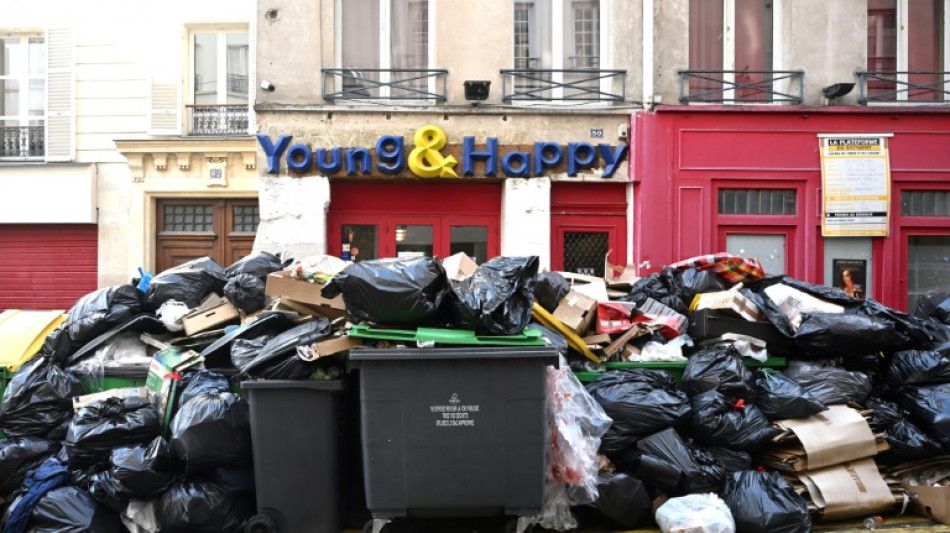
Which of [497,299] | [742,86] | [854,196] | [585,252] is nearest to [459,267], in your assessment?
[497,299]

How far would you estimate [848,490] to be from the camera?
4562 millimetres

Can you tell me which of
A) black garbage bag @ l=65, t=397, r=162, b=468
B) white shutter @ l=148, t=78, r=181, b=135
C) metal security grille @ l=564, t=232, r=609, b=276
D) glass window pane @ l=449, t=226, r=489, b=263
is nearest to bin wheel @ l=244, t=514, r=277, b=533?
black garbage bag @ l=65, t=397, r=162, b=468

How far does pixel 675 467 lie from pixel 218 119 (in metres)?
10.1

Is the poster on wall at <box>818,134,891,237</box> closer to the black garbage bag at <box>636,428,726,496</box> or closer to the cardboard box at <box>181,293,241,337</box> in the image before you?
the black garbage bag at <box>636,428,726,496</box>

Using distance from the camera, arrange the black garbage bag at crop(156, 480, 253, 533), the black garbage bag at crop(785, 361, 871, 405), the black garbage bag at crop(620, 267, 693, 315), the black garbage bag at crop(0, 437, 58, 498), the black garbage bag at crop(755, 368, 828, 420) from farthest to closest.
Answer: the black garbage bag at crop(620, 267, 693, 315)
the black garbage bag at crop(785, 361, 871, 405)
the black garbage bag at crop(755, 368, 828, 420)
the black garbage bag at crop(0, 437, 58, 498)
the black garbage bag at crop(156, 480, 253, 533)

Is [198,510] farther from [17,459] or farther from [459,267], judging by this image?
[459,267]

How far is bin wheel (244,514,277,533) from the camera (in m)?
4.09

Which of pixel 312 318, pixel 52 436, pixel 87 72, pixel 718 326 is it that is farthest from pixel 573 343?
pixel 87 72

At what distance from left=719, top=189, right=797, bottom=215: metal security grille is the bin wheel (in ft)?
24.0

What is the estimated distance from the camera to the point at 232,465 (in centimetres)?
433

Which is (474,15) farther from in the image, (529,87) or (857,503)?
(857,503)

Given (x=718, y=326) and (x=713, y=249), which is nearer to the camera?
(x=718, y=326)

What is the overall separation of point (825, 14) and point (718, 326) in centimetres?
656

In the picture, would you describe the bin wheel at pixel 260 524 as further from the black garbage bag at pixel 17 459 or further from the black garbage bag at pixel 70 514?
the black garbage bag at pixel 17 459
